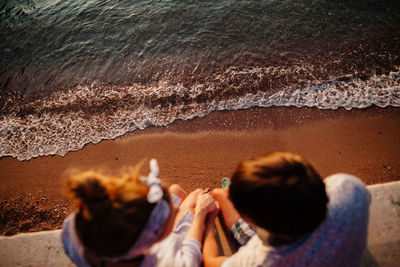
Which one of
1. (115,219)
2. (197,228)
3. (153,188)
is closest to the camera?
(115,219)

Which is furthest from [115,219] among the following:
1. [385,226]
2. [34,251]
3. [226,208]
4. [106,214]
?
[385,226]

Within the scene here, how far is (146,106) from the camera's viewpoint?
4461 mm

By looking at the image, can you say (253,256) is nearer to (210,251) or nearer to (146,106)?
(210,251)

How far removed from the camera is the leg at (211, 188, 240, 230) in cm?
239

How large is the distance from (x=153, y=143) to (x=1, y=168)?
9.78 feet

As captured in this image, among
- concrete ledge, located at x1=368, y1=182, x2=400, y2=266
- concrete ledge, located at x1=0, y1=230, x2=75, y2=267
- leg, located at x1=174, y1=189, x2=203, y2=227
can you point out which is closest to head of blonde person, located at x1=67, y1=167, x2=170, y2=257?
leg, located at x1=174, y1=189, x2=203, y2=227

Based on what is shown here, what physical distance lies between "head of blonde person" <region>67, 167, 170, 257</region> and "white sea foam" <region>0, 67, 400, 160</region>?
2.87 metres

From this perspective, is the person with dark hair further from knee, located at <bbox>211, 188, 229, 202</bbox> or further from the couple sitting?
knee, located at <bbox>211, 188, 229, 202</bbox>

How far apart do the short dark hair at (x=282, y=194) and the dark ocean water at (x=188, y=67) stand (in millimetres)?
2895

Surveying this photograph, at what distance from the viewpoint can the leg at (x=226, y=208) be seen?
239cm

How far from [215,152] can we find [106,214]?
2.42 m

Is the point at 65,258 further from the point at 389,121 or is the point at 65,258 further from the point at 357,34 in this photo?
the point at 357,34

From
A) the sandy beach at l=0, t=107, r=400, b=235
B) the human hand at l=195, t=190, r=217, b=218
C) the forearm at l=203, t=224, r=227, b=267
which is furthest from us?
the sandy beach at l=0, t=107, r=400, b=235

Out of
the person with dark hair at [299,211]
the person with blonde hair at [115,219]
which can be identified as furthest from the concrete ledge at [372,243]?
the person with blonde hair at [115,219]
